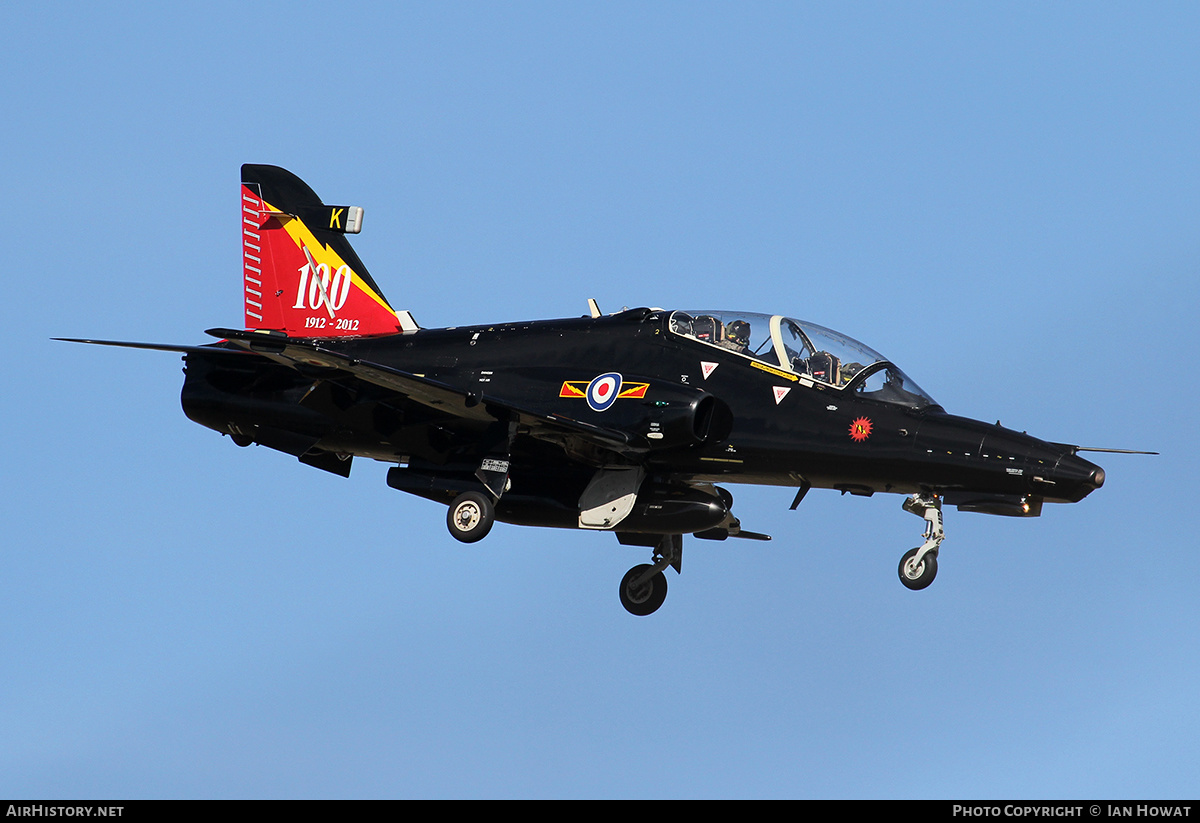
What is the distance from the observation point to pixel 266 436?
26453 mm

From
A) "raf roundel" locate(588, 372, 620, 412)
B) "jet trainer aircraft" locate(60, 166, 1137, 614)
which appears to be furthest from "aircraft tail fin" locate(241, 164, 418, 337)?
"raf roundel" locate(588, 372, 620, 412)

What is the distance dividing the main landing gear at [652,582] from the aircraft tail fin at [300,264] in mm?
6093

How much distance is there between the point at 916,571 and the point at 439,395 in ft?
24.1

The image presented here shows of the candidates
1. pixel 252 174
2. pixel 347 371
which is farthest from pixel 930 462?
pixel 252 174

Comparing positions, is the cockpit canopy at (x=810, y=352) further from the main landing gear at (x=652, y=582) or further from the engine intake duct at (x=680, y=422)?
the main landing gear at (x=652, y=582)

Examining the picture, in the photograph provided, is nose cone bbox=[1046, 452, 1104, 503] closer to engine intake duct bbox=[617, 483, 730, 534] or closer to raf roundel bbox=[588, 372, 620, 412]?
engine intake duct bbox=[617, 483, 730, 534]

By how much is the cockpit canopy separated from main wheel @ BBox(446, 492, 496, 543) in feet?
12.8

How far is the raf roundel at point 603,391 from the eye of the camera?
76.7 feet

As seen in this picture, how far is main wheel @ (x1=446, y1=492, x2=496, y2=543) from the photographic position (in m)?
23.9

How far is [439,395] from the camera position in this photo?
23.7 m

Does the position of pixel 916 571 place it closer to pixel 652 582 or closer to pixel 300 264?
pixel 652 582

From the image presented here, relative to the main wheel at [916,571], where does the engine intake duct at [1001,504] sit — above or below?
above

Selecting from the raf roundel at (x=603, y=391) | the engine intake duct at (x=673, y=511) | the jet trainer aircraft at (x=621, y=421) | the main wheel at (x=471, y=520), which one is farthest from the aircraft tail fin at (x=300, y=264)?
the engine intake duct at (x=673, y=511)
